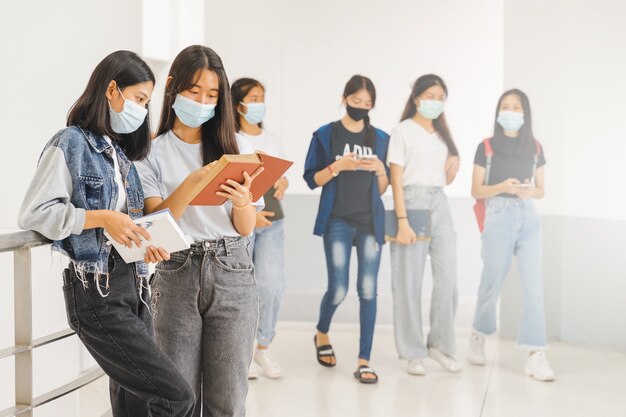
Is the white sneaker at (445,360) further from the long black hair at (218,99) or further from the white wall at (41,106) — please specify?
the long black hair at (218,99)

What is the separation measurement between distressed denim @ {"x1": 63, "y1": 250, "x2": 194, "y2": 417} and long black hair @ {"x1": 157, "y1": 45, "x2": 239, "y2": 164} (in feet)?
1.55

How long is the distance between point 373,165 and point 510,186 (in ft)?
2.55

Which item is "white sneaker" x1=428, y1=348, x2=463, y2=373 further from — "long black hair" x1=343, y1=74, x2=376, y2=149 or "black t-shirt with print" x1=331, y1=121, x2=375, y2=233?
"long black hair" x1=343, y1=74, x2=376, y2=149

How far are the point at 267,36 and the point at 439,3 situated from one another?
104 cm

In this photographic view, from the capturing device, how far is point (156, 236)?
218cm

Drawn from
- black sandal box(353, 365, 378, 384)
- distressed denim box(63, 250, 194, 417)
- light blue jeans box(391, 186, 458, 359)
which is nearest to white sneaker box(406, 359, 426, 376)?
light blue jeans box(391, 186, 458, 359)

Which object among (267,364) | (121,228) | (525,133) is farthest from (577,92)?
(121,228)

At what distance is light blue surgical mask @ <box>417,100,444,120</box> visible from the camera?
4.59 m

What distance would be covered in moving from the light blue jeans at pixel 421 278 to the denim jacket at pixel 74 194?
2608 millimetres

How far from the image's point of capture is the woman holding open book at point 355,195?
4562 mm

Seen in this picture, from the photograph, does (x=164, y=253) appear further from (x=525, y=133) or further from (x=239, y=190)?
(x=525, y=133)

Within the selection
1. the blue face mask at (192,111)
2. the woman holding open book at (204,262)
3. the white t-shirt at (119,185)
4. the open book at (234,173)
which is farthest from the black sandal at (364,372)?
the white t-shirt at (119,185)

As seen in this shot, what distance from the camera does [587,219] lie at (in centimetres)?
472

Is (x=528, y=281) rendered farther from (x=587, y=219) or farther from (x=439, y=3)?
(x=439, y=3)
